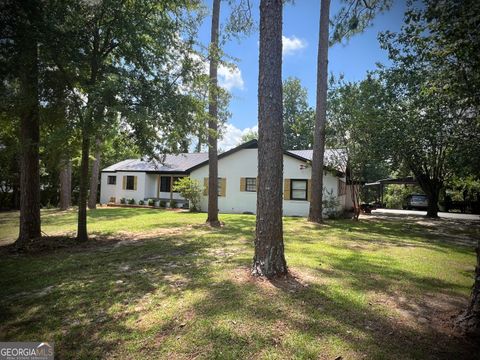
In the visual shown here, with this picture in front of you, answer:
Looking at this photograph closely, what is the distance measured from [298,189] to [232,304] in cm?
1548

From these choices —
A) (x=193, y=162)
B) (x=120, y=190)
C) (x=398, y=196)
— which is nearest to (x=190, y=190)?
(x=193, y=162)

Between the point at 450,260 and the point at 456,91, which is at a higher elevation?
the point at 456,91

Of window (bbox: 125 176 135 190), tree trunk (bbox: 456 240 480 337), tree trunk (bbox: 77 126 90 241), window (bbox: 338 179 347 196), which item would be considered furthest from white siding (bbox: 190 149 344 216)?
tree trunk (bbox: 456 240 480 337)

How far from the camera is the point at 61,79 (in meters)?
8.41

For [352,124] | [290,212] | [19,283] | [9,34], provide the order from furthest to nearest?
[290,212] → [352,124] → [9,34] → [19,283]

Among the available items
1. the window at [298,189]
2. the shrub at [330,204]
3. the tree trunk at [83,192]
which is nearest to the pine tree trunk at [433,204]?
the shrub at [330,204]

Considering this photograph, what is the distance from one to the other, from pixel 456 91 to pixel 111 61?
953cm

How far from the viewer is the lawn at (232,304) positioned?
3.36 metres

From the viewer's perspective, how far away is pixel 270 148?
5.15m

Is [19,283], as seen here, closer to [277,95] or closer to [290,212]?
[277,95]

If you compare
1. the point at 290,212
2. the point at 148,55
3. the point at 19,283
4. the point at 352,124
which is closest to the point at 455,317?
the point at 19,283

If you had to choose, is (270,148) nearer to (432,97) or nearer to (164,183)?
(432,97)

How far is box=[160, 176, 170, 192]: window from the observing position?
2613 cm

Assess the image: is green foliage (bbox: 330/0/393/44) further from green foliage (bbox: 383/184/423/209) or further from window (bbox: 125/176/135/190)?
green foliage (bbox: 383/184/423/209)
